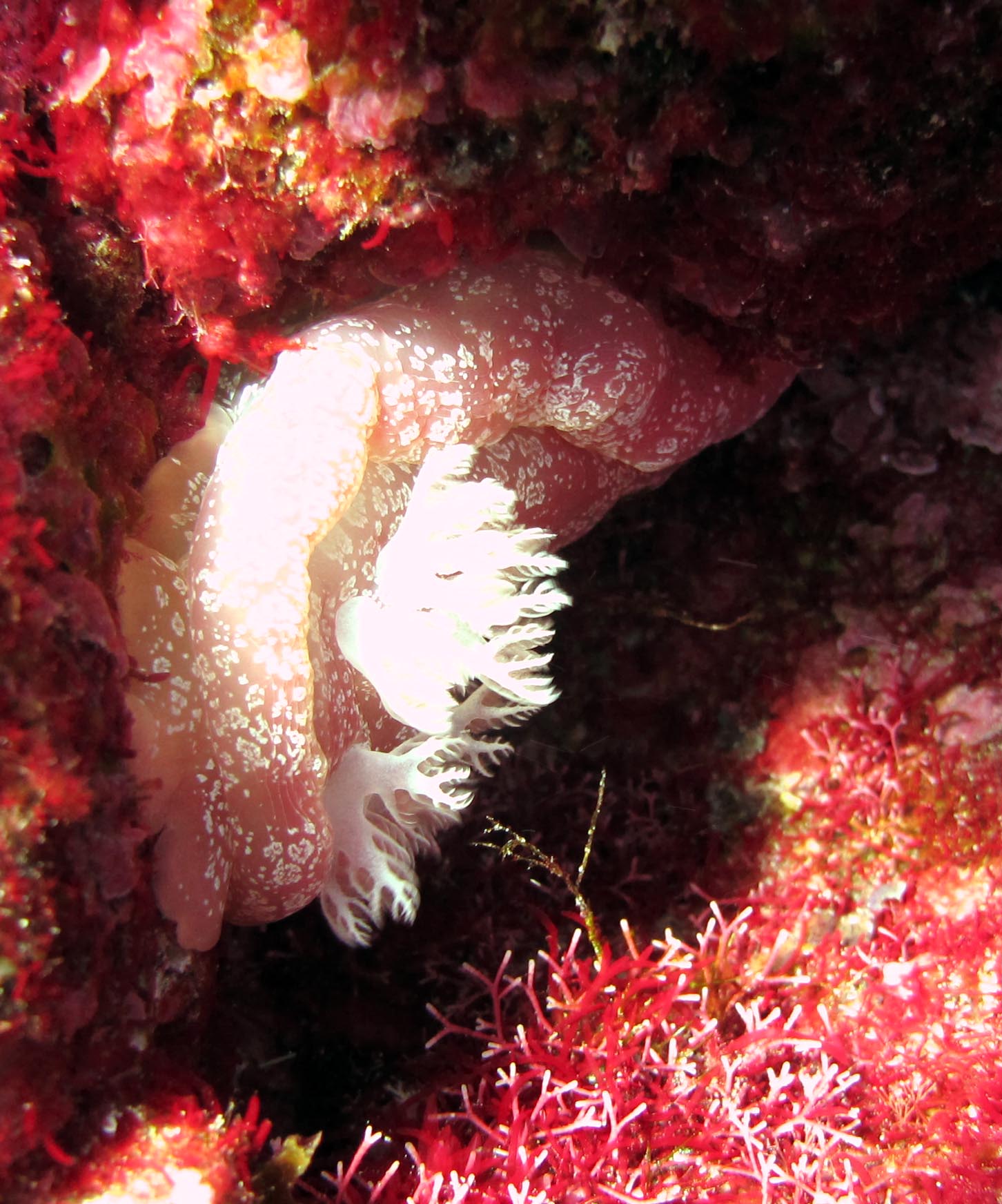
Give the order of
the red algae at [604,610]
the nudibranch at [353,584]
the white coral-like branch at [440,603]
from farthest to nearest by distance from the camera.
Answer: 1. the white coral-like branch at [440,603]
2. the nudibranch at [353,584]
3. the red algae at [604,610]

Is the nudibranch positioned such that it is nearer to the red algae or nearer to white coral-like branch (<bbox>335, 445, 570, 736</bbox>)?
white coral-like branch (<bbox>335, 445, 570, 736</bbox>)

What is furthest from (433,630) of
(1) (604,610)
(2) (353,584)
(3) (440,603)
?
(1) (604,610)

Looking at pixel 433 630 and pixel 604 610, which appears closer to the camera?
pixel 433 630

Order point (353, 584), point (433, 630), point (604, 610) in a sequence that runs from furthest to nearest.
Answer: point (604, 610) < point (353, 584) < point (433, 630)

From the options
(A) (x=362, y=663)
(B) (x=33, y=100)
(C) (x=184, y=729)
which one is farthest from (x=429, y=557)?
(B) (x=33, y=100)

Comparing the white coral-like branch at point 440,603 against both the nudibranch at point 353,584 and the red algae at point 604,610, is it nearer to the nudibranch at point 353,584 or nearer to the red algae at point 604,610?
the nudibranch at point 353,584

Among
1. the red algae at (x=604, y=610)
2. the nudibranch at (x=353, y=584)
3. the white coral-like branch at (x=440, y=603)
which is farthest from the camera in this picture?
the white coral-like branch at (x=440, y=603)

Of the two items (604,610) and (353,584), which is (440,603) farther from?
(604,610)

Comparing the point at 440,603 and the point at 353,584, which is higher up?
the point at 440,603

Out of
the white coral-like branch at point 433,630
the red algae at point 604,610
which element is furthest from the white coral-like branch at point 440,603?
the red algae at point 604,610

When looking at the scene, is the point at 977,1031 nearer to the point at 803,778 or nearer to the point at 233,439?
the point at 803,778
